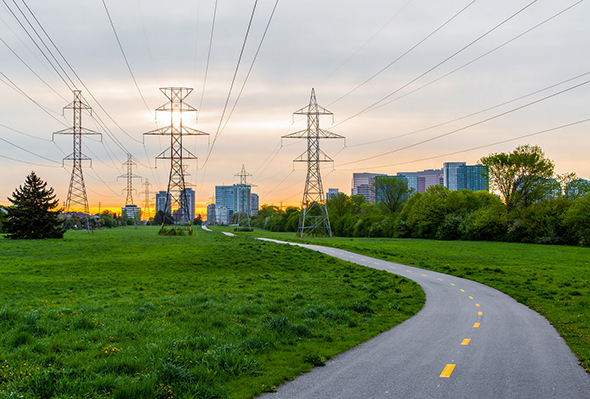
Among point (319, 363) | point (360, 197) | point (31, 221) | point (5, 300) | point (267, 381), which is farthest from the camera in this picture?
point (360, 197)

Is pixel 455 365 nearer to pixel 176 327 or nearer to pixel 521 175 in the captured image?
pixel 176 327

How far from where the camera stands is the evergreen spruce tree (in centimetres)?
5747

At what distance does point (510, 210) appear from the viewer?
71.5 meters

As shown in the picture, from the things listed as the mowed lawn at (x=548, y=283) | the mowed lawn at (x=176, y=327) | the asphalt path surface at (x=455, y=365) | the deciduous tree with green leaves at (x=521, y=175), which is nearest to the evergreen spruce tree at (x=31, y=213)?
the mowed lawn at (x=176, y=327)

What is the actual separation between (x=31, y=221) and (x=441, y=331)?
59.1 m

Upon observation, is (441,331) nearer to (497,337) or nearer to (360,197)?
(497,337)

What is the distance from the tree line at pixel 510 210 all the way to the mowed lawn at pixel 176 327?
46031mm

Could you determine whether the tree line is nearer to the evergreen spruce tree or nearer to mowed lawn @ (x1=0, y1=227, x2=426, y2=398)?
mowed lawn @ (x1=0, y1=227, x2=426, y2=398)

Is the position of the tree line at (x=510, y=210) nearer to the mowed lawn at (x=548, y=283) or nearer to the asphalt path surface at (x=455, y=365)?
the mowed lawn at (x=548, y=283)

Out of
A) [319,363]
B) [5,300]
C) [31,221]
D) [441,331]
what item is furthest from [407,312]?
[31,221]

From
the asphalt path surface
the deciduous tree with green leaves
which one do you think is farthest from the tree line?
the asphalt path surface

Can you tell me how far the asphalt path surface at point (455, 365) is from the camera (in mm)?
7875

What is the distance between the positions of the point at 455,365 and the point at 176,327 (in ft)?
23.3

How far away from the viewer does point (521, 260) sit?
124 feet
